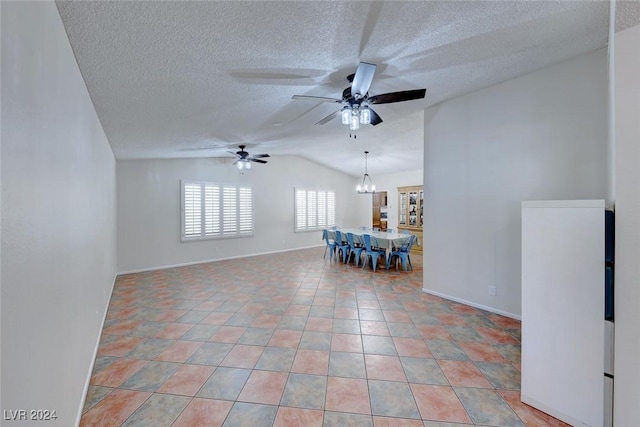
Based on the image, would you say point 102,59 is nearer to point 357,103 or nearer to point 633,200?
point 357,103

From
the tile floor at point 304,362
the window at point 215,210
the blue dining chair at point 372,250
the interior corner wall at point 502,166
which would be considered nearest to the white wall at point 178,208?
the window at point 215,210

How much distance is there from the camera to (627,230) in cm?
147

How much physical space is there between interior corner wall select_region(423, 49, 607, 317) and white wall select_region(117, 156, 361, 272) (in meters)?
5.30

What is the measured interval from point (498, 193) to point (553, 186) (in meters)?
0.56

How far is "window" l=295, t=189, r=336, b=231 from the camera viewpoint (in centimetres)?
920

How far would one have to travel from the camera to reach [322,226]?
9953mm

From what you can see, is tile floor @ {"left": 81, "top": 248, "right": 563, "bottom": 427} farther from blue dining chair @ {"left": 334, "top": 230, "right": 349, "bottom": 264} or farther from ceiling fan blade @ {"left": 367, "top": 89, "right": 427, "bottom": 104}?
ceiling fan blade @ {"left": 367, "top": 89, "right": 427, "bottom": 104}

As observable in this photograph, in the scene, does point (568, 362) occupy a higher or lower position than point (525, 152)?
lower

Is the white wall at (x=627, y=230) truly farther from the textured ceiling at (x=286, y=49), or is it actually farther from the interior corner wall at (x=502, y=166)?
the interior corner wall at (x=502, y=166)

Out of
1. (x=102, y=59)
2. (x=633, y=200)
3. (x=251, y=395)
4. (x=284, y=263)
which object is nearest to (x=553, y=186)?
(x=633, y=200)

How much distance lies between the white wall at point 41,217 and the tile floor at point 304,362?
2.00ft

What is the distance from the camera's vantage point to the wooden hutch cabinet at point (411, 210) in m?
8.41

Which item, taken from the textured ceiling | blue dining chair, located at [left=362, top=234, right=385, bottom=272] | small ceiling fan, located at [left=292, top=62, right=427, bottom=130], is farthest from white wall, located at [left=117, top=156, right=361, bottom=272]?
small ceiling fan, located at [left=292, top=62, right=427, bottom=130]

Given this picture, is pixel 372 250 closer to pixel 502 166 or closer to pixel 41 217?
pixel 502 166
